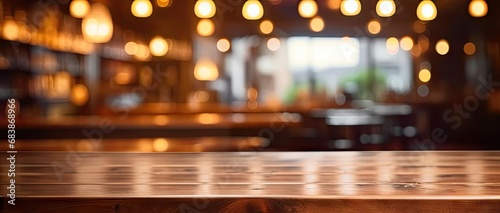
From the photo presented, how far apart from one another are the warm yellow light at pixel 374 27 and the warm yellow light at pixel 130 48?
4.95 m

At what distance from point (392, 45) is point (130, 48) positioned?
228 inches

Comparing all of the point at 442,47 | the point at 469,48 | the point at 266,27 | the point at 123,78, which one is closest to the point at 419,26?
the point at 442,47

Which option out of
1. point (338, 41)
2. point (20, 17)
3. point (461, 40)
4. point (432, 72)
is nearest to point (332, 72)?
point (338, 41)

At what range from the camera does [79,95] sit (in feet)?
28.9

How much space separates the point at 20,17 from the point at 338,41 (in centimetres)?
803

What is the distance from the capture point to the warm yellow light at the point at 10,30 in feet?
20.8

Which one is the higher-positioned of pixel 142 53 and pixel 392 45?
pixel 392 45

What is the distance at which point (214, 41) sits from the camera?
43.3 ft

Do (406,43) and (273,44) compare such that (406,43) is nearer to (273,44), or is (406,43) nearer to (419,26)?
(419,26)

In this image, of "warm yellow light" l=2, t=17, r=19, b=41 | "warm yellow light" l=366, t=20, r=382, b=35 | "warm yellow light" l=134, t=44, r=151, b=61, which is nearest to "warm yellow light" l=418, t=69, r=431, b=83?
"warm yellow light" l=366, t=20, r=382, b=35

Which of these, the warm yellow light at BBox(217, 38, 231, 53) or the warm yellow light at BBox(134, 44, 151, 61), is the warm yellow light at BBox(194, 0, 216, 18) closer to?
the warm yellow light at BBox(134, 44, 151, 61)

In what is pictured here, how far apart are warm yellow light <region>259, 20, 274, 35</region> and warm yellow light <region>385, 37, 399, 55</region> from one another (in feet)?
8.25

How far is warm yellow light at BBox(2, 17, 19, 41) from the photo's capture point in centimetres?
634

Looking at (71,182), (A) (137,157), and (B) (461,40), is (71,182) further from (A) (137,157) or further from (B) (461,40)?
(B) (461,40)
